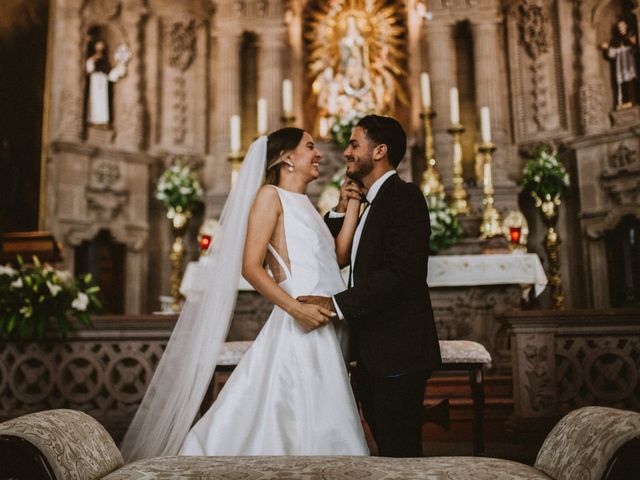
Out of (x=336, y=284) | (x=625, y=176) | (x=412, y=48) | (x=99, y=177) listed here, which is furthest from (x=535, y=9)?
(x=336, y=284)

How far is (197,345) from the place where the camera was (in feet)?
11.4

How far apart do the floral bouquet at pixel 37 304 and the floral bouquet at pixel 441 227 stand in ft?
14.0

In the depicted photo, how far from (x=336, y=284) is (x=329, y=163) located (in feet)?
25.0

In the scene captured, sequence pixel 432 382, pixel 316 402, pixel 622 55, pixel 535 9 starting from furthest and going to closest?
1. pixel 535 9
2. pixel 622 55
3. pixel 432 382
4. pixel 316 402

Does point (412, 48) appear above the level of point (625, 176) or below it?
above

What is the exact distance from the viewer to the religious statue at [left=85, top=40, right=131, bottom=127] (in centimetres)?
1125

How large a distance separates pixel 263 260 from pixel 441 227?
5027 mm

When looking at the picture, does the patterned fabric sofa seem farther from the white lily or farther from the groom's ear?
the white lily

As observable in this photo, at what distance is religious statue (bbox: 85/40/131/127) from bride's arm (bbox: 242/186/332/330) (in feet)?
28.4

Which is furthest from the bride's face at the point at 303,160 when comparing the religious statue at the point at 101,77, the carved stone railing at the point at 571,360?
the religious statue at the point at 101,77

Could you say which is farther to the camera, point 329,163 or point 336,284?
point 329,163

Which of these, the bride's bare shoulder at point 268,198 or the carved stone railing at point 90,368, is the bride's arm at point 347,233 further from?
the carved stone railing at point 90,368

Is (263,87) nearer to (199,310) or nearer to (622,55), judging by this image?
(622,55)

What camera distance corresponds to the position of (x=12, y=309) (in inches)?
200
